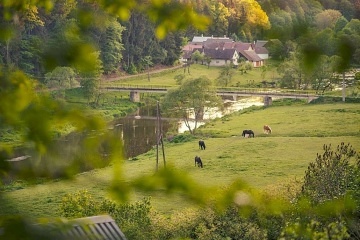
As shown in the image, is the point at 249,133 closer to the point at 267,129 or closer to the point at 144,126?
the point at 267,129

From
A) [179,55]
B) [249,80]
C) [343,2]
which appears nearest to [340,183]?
[343,2]

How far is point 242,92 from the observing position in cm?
1953

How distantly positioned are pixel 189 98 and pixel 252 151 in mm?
4098

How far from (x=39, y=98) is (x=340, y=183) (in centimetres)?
516

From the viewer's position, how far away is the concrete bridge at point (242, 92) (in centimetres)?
1875

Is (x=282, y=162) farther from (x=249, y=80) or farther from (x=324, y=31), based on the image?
(x=249, y=80)

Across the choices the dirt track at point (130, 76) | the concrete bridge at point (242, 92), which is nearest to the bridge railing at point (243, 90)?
the concrete bridge at point (242, 92)

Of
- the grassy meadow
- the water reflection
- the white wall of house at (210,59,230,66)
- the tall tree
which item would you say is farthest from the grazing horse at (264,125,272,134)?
the white wall of house at (210,59,230,66)

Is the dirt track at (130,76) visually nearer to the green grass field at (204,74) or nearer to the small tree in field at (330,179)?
the green grass field at (204,74)

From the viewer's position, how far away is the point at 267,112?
1780 cm

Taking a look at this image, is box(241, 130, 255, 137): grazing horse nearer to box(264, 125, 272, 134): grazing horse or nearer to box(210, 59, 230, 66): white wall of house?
box(264, 125, 272, 134): grazing horse

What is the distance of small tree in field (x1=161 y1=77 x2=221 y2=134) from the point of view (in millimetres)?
16281

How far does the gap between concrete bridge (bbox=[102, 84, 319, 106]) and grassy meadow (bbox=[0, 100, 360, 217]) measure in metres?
0.53

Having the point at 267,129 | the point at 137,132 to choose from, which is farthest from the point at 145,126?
the point at 267,129
